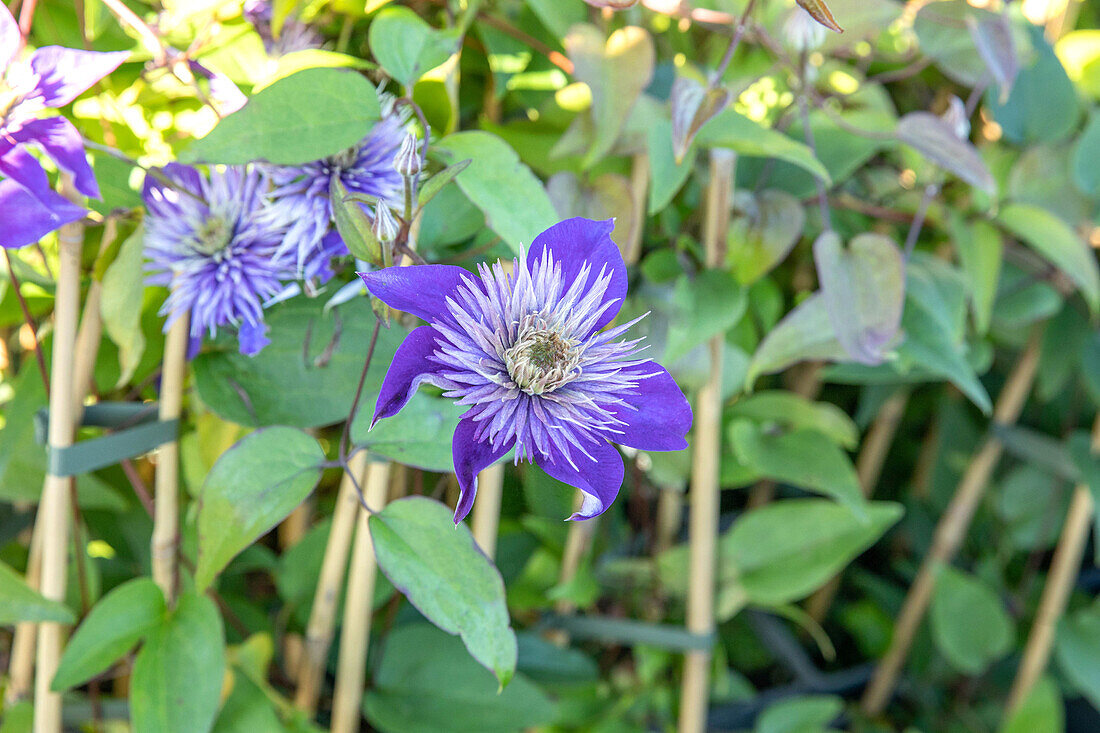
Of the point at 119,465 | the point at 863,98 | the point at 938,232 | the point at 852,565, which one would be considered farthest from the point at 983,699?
the point at 119,465

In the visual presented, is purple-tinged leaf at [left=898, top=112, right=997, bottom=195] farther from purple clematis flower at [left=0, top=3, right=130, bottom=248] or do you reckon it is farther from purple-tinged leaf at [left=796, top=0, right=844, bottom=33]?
purple clematis flower at [left=0, top=3, right=130, bottom=248]

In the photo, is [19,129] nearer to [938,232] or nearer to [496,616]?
[496,616]

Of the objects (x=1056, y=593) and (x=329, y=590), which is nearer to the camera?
(x=329, y=590)

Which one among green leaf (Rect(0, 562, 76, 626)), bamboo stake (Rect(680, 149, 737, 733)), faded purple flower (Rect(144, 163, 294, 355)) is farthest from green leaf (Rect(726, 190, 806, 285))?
green leaf (Rect(0, 562, 76, 626))

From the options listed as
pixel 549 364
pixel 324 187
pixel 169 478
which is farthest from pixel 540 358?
pixel 169 478

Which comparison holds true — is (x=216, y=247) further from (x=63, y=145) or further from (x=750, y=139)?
(x=750, y=139)
